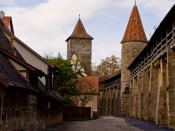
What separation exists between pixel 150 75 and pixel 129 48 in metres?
21.7

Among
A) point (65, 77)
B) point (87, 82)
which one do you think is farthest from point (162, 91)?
point (87, 82)

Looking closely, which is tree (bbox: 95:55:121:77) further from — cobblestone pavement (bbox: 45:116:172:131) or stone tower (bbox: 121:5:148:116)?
cobblestone pavement (bbox: 45:116:172:131)

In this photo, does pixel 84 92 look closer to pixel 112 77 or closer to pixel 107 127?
pixel 112 77

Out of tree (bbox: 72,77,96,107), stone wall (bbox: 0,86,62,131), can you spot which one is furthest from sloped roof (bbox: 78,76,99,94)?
stone wall (bbox: 0,86,62,131)

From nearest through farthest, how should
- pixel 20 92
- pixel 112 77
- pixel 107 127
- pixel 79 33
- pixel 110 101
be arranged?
pixel 20 92 < pixel 107 127 < pixel 112 77 < pixel 110 101 < pixel 79 33

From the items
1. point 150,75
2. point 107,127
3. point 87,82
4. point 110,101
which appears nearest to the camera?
point 107,127

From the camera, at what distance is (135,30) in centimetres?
5266

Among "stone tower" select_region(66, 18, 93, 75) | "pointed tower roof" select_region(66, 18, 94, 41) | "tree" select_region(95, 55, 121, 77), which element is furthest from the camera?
"pointed tower roof" select_region(66, 18, 94, 41)

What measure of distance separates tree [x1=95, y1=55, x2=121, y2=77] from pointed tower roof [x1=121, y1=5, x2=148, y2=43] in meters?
15.4

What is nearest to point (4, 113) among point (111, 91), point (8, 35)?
point (8, 35)

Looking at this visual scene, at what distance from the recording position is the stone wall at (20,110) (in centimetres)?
1002

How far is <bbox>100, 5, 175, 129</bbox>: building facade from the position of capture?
66.9ft

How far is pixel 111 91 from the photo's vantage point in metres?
64.0

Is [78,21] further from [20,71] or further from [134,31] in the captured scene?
[20,71]
